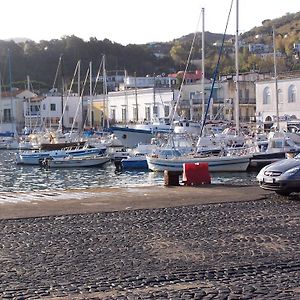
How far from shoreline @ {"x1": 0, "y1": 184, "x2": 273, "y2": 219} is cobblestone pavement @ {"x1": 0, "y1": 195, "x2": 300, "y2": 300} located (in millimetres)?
963

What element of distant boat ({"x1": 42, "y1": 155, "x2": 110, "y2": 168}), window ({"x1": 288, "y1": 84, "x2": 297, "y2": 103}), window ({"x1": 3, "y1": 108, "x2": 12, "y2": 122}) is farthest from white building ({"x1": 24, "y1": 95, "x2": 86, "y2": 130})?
distant boat ({"x1": 42, "y1": 155, "x2": 110, "y2": 168})

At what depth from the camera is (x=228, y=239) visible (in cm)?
1145

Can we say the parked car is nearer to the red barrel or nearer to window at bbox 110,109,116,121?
the red barrel

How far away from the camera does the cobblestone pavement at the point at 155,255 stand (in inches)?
323

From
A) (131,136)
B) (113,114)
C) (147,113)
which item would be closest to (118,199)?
(131,136)

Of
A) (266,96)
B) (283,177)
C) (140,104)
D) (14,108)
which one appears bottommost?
(283,177)

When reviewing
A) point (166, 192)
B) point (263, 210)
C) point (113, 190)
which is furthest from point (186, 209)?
point (113, 190)

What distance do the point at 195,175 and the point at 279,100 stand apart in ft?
186

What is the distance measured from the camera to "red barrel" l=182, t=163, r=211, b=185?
66.4ft

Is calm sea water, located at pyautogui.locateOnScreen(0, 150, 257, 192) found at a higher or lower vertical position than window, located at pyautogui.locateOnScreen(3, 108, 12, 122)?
lower

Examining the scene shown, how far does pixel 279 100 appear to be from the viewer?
7525 centimetres

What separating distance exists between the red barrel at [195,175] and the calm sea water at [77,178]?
50.1ft

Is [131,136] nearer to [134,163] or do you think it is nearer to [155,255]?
[134,163]

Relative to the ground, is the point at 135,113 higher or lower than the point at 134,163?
higher
